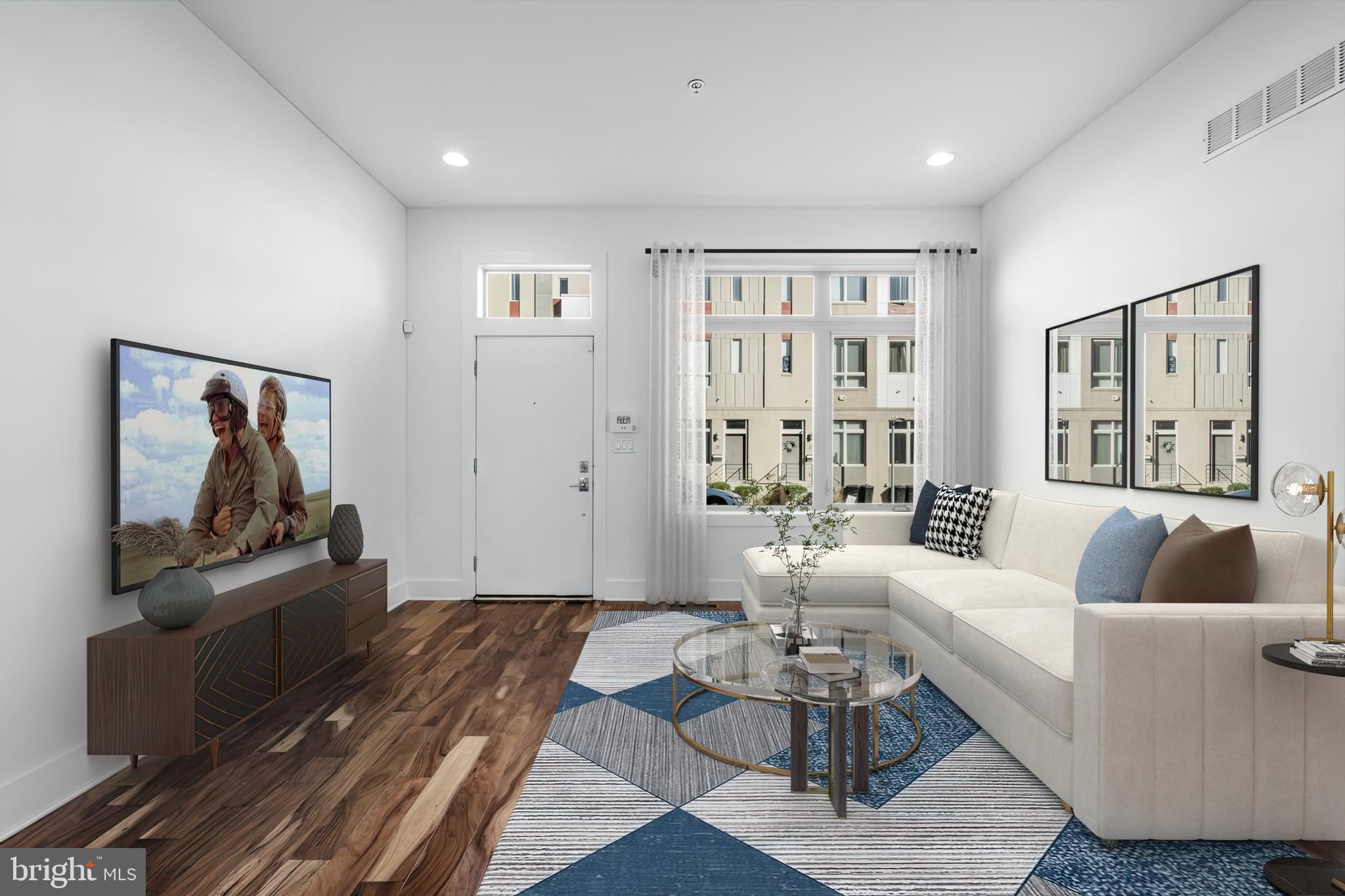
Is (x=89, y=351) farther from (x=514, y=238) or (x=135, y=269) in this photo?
(x=514, y=238)

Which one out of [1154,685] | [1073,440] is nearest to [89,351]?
[1154,685]

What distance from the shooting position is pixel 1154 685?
1.90 m

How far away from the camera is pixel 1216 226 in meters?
2.85

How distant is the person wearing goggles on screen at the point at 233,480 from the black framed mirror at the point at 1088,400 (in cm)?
421

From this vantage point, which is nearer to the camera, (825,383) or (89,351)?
(89,351)

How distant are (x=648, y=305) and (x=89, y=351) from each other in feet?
10.8

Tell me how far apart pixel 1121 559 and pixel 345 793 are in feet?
9.65

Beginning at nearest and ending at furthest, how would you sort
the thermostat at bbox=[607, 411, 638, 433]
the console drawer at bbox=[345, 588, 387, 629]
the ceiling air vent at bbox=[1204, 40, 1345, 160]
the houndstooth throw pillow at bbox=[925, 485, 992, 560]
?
1. the ceiling air vent at bbox=[1204, 40, 1345, 160]
2. the console drawer at bbox=[345, 588, 387, 629]
3. the houndstooth throw pillow at bbox=[925, 485, 992, 560]
4. the thermostat at bbox=[607, 411, 638, 433]

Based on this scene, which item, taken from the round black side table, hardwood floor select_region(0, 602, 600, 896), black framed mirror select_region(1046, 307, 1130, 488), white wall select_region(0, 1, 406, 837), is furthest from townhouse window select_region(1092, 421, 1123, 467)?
white wall select_region(0, 1, 406, 837)

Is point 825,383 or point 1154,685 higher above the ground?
point 825,383

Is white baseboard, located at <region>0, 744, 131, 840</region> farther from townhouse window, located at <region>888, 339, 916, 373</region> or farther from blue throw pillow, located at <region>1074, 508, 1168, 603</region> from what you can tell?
townhouse window, located at <region>888, 339, 916, 373</region>

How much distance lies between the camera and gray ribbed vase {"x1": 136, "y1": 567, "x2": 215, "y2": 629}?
2277mm

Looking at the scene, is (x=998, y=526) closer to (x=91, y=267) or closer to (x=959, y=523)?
(x=959, y=523)

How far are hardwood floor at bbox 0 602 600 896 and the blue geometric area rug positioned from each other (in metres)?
0.17
